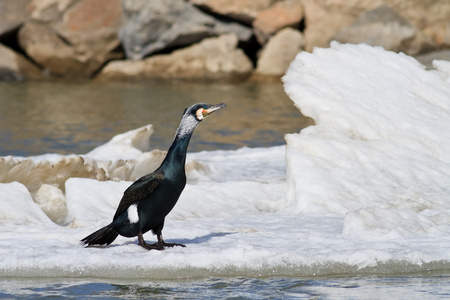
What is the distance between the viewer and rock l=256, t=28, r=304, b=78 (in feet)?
77.7

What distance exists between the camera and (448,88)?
8.44 meters

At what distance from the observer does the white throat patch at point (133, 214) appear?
552cm

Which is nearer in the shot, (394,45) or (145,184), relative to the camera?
(145,184)

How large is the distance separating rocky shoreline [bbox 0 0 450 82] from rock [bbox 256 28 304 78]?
0.03m

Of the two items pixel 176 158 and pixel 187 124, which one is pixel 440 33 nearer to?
pixel 187 124

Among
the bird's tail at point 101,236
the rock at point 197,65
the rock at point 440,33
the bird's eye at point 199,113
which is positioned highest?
the rock at point 440,33

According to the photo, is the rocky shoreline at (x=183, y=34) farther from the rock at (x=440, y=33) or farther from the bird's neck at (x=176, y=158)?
the bird's neck at (x=176, y=158)

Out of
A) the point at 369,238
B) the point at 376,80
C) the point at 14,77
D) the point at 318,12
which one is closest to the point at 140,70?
→ the point at 14,77

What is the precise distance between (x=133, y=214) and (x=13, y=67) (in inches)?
823

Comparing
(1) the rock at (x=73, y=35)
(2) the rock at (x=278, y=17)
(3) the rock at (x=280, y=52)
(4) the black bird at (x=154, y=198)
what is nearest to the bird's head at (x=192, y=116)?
(4) the black bird at (x=154, y=198)

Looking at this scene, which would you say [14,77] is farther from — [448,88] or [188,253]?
[188,253]

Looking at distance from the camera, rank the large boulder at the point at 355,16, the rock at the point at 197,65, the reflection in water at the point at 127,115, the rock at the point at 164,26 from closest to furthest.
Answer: the reflection in water at the point at 127,115
the large boulder at the point at 355,16
the rock at the point at 197,65
the rock at the point at 164,26

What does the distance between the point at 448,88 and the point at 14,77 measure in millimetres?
19242

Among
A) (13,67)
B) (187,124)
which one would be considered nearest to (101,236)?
(187,124)
